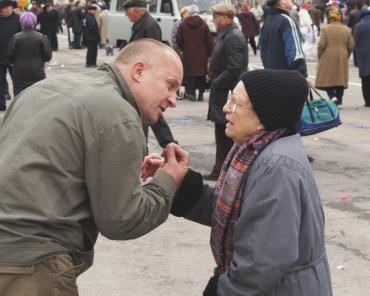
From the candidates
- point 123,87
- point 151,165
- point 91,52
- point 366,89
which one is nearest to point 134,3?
point 366,89

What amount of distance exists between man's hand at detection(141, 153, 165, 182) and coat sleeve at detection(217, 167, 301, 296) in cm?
46

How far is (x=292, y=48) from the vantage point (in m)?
9.23

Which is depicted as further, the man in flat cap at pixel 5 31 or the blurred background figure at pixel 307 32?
the blurred background figure at pixel 307 32

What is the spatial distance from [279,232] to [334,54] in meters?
11.8

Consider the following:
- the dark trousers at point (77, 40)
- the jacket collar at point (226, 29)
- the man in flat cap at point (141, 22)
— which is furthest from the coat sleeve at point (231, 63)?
the dark trousers at point (77, 40)

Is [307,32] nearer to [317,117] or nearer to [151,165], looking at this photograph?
[317,117]

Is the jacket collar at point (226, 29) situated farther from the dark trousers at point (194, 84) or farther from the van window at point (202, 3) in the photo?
the van window at point (202, 3)

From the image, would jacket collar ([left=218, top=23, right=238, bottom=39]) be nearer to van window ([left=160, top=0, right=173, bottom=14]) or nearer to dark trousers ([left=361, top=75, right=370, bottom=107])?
dark trousers ([left=361, top=75, right=370, bottom=107])

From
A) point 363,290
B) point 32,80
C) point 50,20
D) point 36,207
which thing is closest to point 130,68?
point 36,207

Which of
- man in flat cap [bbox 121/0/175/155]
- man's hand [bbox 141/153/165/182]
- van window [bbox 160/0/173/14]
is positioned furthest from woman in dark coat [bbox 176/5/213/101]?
man's hand [bbox 141/153/165/182]

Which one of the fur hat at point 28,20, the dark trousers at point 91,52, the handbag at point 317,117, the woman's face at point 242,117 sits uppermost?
the woman's face at point 242,117

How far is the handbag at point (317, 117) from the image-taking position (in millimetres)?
9008

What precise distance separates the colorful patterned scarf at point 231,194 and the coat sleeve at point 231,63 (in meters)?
5.36

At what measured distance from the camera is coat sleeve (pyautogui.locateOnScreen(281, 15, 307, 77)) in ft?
30.1
